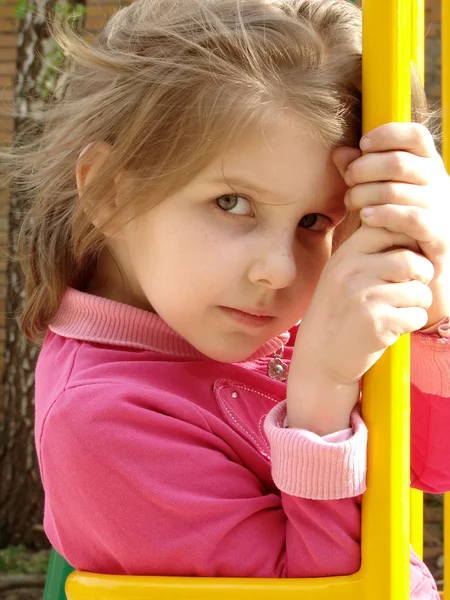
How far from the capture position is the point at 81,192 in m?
1.27

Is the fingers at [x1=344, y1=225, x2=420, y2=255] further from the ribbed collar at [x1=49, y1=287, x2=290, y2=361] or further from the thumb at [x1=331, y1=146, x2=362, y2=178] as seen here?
the ribbed collar at [x1=49, y1=287, x2=290, y2=361]

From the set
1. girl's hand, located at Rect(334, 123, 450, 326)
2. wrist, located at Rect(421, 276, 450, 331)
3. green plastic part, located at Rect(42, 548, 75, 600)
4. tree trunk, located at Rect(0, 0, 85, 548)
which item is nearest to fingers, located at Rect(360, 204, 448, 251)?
girl's hand, located at Rect(334, 123, 450, 326)

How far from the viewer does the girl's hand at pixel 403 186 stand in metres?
0.95

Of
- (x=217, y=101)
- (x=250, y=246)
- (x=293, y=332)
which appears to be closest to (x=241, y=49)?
(x=217, y=101)

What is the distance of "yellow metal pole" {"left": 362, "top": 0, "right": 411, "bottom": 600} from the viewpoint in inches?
36.1

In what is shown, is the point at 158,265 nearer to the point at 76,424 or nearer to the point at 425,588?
the point at 76,424

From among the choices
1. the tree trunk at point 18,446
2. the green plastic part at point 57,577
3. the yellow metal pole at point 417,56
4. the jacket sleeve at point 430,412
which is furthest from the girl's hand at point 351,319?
the tree trunk at point 18,446

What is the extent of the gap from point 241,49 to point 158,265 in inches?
11.5

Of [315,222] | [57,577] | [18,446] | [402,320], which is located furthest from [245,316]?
[18,446]

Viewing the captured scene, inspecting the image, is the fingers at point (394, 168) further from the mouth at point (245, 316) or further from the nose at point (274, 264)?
the mouth at point (245, 316)

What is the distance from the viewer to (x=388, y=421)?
917mm

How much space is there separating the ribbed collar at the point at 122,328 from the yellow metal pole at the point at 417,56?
45 cm

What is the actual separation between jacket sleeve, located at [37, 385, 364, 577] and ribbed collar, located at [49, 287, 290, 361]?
0.15 metres

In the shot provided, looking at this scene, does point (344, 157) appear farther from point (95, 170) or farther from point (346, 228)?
point (95, 170)
